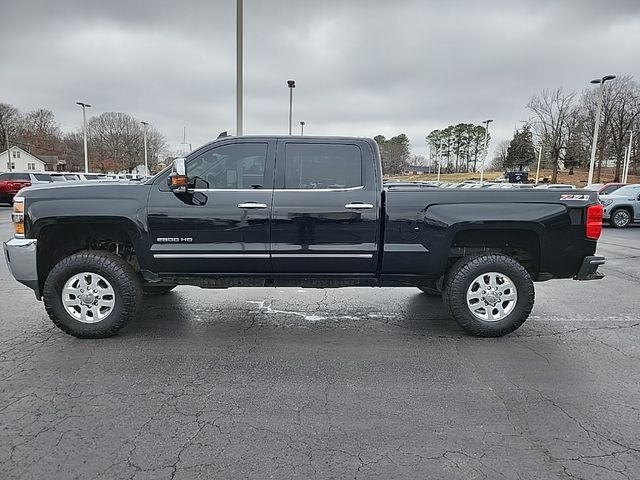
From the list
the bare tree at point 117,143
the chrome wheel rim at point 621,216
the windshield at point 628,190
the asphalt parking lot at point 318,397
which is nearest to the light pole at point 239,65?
the asphalt parking lot at point 318,397

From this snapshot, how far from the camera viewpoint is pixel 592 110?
5262cm

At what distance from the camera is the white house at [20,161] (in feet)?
238

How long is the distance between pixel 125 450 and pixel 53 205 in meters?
2.79

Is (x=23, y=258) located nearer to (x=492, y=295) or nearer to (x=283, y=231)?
(x=283, y=231)

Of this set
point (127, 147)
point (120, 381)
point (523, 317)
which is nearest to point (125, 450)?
point (120, 381)

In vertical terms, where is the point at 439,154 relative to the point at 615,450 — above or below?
above

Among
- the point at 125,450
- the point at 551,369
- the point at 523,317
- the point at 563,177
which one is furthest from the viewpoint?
the point at 563,177

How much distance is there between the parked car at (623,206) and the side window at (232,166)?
16946 mm

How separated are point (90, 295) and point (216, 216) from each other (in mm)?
1493

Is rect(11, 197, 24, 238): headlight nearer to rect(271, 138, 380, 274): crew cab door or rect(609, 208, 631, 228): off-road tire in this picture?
rect(271, 138, 380, 274): crew cab door

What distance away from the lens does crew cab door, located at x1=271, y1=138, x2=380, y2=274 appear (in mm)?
4594

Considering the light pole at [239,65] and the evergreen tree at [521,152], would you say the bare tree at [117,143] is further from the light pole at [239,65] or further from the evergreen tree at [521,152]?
the light pole at [239,65]

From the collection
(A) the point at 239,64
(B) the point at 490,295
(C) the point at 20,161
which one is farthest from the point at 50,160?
(B) the point at 490,295

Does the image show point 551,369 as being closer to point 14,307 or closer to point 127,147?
point 14,307
